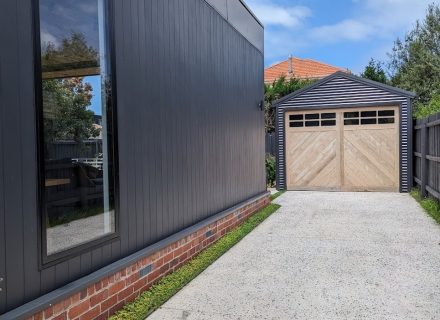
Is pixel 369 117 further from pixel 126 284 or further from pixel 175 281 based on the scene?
pixel 126 284

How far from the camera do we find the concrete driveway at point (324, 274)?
361 cm

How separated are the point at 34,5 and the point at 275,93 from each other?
14360 millimetres

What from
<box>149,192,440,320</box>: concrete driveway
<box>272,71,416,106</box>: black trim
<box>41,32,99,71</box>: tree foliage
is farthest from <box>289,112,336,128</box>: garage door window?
<box>41,32,99,71</box>: tree foliage

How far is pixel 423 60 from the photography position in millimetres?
22844

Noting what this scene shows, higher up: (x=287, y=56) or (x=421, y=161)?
(x=287, y=56)

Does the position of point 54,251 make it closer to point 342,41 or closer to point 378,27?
point 378,27

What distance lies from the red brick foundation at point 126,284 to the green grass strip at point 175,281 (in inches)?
2.2

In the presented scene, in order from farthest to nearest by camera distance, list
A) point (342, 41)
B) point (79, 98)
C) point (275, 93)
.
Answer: point (342, 41)
point (275, 93)
point (79, 98)

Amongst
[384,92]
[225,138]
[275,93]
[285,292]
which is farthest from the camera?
[275,93]

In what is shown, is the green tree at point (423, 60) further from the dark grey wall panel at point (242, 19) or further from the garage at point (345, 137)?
the dark grey wall panel at point (242, 19)

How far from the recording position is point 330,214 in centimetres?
823

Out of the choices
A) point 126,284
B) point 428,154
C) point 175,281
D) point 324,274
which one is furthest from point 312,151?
point 126,284

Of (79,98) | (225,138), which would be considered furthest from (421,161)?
(79,98)

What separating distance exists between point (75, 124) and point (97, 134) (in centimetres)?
25
